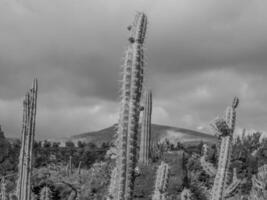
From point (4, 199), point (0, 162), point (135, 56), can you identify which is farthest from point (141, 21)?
point (0, 162)

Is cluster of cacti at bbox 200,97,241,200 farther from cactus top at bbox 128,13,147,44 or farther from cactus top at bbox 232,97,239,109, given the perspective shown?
cactus top at bbox 128,13,147,44

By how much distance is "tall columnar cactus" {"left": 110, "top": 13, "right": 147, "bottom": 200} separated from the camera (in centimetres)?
548

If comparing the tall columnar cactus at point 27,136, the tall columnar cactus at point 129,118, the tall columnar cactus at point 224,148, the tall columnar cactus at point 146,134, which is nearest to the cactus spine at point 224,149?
the tall columnar cactus at point 224,148

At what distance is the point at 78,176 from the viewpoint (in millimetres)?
25859

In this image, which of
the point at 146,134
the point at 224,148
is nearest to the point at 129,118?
the point at 224,148

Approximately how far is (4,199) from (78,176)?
51.2ft

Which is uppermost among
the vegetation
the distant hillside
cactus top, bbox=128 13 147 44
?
the distant hillside

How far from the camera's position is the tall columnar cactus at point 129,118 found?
5.48 meters

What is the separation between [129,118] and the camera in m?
5.50

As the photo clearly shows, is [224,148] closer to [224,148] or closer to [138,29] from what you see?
[224,148]

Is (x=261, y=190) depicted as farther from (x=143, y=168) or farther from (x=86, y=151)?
(x=86, y=151)

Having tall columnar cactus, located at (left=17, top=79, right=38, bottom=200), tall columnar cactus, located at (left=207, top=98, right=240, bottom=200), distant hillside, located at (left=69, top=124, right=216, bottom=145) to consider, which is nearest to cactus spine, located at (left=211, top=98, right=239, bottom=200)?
tall columnar cactus, located at (left=207, top=98, right=240, bottom=200)

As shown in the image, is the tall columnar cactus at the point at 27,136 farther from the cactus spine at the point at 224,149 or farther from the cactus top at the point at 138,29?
the cactus top at the point at 138,29

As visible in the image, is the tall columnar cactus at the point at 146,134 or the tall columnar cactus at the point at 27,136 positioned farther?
the tall columnar cactus at the point at 146,134
